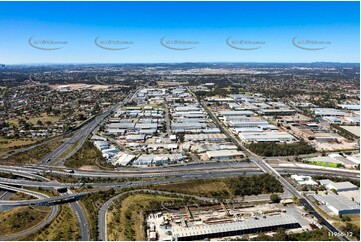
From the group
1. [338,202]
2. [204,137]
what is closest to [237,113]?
[204,137]

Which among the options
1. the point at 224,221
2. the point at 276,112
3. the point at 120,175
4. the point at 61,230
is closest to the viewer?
the point at 61,230

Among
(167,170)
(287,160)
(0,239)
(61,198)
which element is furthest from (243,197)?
(0,239)

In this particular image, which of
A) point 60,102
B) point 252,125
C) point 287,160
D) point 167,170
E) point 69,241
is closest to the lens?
point 69,241

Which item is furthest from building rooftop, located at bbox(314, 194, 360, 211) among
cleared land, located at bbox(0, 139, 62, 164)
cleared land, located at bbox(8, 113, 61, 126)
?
cleared land, located at bbox(8, 113, 61, 126)

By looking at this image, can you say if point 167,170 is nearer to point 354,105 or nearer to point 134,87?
point 354,105

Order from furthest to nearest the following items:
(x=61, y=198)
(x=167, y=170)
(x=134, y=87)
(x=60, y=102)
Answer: (x=134, y=87) → (x=60, y=102) → (x=167, y=170) → (x=61, y=198)

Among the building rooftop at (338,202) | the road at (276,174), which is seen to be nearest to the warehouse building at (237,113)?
the road at (276,174)

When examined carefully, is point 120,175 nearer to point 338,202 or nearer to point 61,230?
point 61,230
